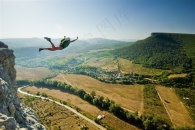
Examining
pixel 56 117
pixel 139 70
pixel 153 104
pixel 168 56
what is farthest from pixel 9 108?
pixel 168 56

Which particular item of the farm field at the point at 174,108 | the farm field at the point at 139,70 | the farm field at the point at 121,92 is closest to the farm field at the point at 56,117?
the farm field at the point at 121,92

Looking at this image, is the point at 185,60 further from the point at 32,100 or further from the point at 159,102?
the point at 32,100

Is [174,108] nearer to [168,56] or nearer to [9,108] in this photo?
[9,108]

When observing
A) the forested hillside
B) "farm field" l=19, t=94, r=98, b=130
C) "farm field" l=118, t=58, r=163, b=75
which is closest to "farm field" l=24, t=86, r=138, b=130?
"farm field" l=19, t=94, r=98, b=130

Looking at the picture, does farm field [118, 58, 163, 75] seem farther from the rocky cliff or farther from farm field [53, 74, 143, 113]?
the rocky cliff

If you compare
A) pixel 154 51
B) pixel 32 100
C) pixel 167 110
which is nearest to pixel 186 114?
pixel 167 110

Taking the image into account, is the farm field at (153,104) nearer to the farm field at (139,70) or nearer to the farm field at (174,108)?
the farm field at (174,108)
